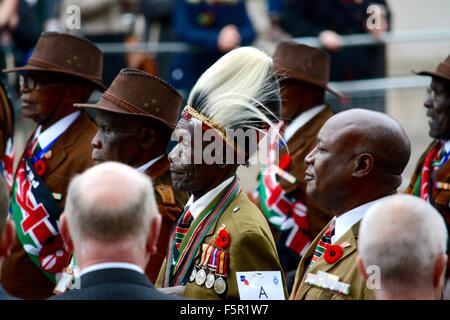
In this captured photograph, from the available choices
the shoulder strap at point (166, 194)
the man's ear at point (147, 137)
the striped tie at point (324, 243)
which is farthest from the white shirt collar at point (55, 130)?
the striped tie at point (324, 243)

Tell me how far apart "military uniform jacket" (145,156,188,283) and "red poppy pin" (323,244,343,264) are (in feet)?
4.00

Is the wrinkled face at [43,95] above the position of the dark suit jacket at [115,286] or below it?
below

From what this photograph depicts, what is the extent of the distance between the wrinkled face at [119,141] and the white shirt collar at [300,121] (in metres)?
1.34

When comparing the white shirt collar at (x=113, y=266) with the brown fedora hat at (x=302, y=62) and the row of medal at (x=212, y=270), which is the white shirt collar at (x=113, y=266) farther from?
the brown fedora hat at (x=302, y=62)

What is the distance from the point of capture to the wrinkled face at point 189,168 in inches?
232

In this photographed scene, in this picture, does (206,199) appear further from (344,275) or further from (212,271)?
(344,275)

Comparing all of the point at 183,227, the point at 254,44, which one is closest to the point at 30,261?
the point at 183,227

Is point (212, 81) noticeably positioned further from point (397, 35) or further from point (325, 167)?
point (397, 35)

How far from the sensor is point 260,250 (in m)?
5.51

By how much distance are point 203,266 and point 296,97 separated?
2.41 m

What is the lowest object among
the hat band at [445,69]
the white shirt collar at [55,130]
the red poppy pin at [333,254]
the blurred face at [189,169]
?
the white shirt collar at [55,130]

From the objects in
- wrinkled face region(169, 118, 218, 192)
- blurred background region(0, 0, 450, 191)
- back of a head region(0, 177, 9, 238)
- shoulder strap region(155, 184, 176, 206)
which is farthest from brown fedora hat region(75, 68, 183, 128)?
blurred background region(0, 0, 450, 191)
